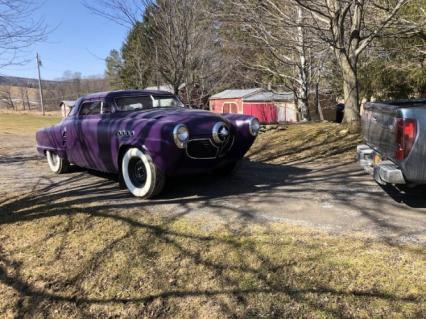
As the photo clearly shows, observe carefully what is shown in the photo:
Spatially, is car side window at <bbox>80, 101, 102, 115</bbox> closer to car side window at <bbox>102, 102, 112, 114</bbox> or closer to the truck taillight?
car side window at <bbox>102, 102, 112, 114</bbox>

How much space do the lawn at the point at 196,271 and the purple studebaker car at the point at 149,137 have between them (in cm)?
81

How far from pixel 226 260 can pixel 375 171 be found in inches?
87.6

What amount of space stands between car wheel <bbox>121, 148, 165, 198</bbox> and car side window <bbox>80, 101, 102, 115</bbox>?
1.26 metres

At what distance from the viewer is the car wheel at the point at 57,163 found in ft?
27.8

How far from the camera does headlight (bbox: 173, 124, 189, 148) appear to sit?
532 cm

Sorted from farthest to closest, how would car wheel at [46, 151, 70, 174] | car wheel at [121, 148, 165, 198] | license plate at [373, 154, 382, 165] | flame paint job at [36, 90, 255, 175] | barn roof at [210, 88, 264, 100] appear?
1. barn roof at [210, 88, 264, 100]
2. car wheel at [46, 151, 70, 174]
3. car wheel at [121, 148, 165, 198]
4. flame paint job at [36, 90, 255, 175]
5. license plate at [373, 154, 382, 165]

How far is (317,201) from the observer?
5.34 meters

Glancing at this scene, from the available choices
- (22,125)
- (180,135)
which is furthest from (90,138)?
(22,125)

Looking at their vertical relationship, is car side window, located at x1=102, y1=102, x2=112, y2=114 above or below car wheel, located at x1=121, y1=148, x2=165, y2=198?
above

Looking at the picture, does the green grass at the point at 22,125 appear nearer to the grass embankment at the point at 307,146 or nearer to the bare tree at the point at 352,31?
the grass embankment at the point at 307,146

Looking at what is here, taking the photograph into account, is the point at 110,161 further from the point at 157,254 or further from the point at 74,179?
the point at 157,254

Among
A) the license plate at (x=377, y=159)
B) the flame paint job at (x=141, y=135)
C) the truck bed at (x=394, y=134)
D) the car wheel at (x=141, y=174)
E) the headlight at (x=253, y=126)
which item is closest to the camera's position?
the truck bed at (x=394, y=134)

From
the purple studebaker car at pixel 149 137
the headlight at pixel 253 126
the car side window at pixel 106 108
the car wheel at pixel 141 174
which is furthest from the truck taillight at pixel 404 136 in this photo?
the car side window at pixel 106 108

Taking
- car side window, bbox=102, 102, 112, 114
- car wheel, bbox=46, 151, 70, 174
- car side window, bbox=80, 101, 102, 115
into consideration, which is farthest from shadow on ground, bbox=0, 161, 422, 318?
car wheel, bbox=46, 151, 70, 174
